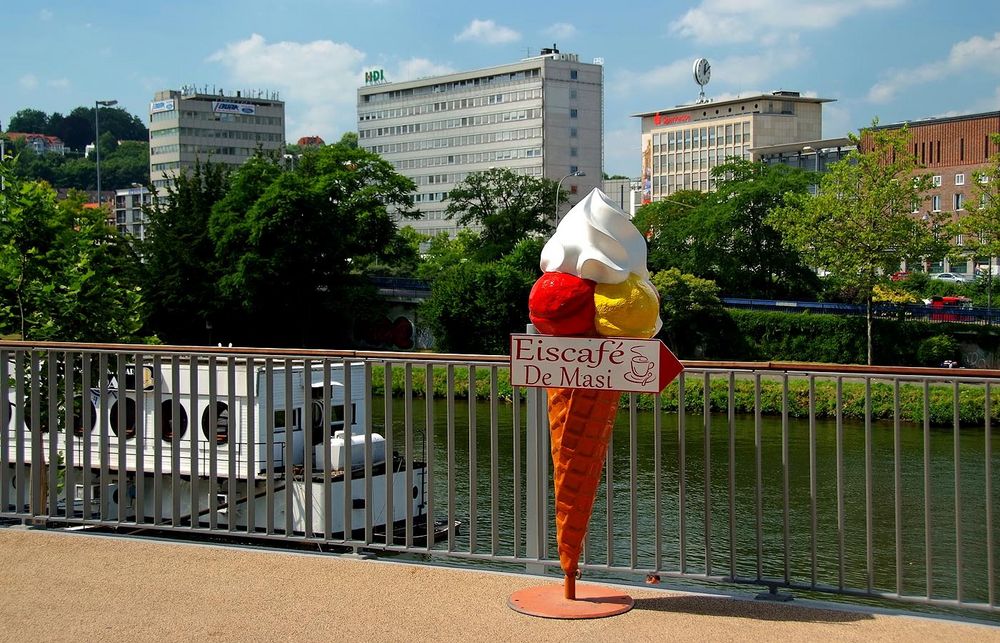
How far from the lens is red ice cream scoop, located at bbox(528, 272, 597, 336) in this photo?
5488 mm

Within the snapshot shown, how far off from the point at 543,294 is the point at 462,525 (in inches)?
565

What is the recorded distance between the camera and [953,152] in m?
68.5

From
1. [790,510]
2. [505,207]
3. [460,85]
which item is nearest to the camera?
[790,510]

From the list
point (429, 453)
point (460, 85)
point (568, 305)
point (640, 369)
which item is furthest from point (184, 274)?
point (460, 85)

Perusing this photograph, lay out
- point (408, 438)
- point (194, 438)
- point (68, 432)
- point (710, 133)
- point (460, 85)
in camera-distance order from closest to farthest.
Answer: point (408, 438)
point (194, 438)
point (68, 432)
point (460, 85)
point (710, 133)

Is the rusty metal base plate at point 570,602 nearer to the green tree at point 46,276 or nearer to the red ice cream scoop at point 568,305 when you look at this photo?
the red ice cream scoop at point 568,305

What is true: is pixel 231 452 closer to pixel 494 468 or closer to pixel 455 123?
pixel 494 468

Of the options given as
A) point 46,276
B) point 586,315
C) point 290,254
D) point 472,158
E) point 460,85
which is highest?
point 460,85

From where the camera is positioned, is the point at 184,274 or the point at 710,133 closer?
the point at 184,274

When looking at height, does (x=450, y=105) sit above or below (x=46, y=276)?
above

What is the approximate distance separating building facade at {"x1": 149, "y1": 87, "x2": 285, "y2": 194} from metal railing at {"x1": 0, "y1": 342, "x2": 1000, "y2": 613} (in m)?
93.1

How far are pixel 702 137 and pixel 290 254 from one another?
8037 cm

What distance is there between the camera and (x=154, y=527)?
6.78m

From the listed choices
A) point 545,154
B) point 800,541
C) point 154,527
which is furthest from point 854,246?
point 545,154
